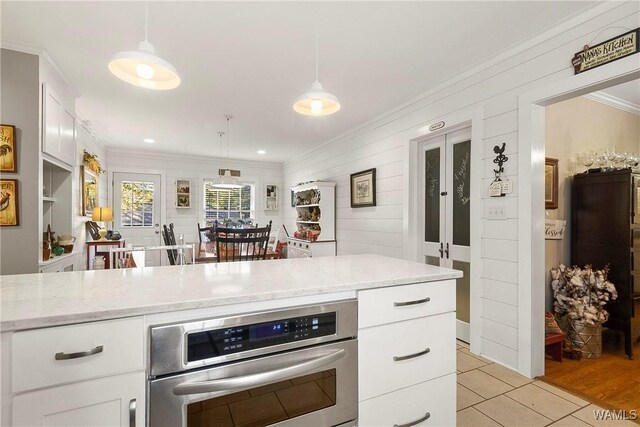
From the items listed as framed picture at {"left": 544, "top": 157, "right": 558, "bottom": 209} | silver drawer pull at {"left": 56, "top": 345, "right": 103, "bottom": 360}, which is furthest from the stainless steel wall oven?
framed picture at {"left": 544, "top": 157, "right": 558, "bottom": 209}

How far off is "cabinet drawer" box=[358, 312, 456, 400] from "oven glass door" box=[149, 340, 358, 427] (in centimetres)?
7

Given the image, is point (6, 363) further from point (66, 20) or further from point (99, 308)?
point (66, 20)

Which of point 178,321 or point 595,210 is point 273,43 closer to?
point 178,321

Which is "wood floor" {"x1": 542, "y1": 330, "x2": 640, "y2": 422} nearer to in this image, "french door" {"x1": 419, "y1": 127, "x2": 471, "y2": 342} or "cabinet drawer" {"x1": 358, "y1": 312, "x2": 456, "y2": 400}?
"french door" {"x1": 419, "y1": 127, "x2": 471, "y2": 342}

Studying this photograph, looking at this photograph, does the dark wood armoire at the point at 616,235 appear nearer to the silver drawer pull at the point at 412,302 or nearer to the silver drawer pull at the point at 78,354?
the silver drawer pull at the point at 412,302

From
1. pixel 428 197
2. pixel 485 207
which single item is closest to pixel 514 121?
pixel 485 207

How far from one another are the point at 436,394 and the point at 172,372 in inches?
48.1

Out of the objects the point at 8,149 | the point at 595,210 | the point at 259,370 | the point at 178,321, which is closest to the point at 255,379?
the point at 259,370

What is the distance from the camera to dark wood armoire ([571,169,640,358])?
2.83m

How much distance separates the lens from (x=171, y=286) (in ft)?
4.15

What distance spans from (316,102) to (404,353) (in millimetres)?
1475

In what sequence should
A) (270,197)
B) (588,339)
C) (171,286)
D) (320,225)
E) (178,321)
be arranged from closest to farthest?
(178,321)
(171,286)
(588,339)
(320,225)
(270,197)

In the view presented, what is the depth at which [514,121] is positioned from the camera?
2.47 m

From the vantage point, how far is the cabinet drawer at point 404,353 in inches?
53.1
